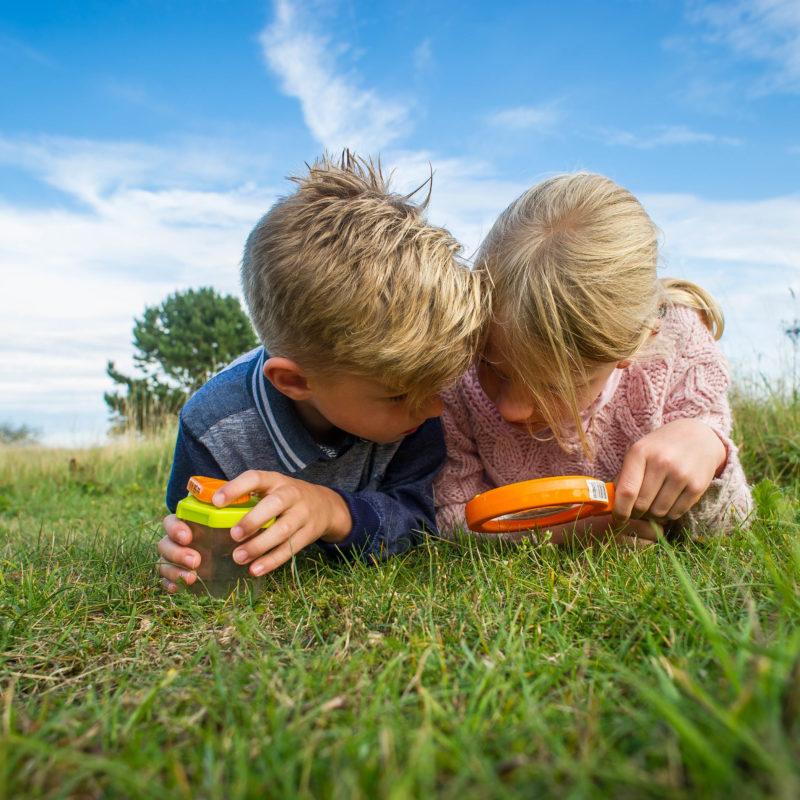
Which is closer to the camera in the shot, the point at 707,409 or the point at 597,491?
the point at 597,491

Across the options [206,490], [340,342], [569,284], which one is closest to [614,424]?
[569,284]

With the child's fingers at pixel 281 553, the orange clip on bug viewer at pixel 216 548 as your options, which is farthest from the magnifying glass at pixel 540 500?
the orange clip on bug viewer at pixel 216 548

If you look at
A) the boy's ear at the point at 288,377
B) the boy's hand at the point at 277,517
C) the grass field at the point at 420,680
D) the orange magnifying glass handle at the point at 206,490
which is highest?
the boy's ear at the point at 288,377

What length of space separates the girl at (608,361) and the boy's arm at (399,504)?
0.55 feet

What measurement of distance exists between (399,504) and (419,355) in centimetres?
73

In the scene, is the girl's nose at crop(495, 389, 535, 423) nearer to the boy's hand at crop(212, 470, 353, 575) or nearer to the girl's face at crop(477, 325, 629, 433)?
the girl's face at crop(477, 325, 629, 433)

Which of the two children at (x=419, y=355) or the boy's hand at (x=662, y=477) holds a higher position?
the two children at (x=419, y=355)

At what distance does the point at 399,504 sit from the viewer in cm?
248

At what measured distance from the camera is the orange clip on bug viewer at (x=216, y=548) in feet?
5.75

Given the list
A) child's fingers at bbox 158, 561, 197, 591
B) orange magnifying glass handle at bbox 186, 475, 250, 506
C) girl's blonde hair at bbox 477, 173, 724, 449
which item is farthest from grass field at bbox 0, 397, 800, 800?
girl's blonde hair at bbox 477, 173, 724, 449

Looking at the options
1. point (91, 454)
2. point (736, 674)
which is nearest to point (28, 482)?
point (91, 454)

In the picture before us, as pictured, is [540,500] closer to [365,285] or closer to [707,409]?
[365,285]

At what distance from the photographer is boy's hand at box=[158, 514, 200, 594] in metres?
1.76

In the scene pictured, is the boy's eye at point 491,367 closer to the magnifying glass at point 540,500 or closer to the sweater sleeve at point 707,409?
the magnifying glass at point 540,500
